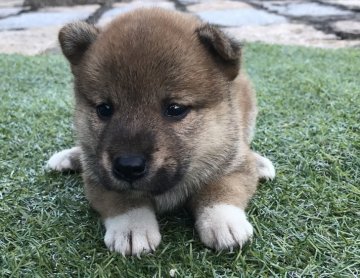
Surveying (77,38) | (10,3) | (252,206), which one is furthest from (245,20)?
(252,206)

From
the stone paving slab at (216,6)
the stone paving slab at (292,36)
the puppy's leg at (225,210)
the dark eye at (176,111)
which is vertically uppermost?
the dark eye at (176,111)

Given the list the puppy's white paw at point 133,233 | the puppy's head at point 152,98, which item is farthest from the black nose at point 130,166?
the puppy's white paw at point 133,233

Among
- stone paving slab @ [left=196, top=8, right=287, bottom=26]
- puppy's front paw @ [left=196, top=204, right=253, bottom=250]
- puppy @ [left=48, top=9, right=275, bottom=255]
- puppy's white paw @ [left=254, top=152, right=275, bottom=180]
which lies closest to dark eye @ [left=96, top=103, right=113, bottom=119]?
puppy @ [left=48, top=9, right=275, bottom=255]

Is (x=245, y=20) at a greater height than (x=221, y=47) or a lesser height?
lesser

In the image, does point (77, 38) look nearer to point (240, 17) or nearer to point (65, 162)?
point (65, 162)

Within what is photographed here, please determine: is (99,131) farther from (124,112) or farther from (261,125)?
(261,125)

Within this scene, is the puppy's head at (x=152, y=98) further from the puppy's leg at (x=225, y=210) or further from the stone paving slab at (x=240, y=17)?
the stone paving slab at (x=240, y=17)
